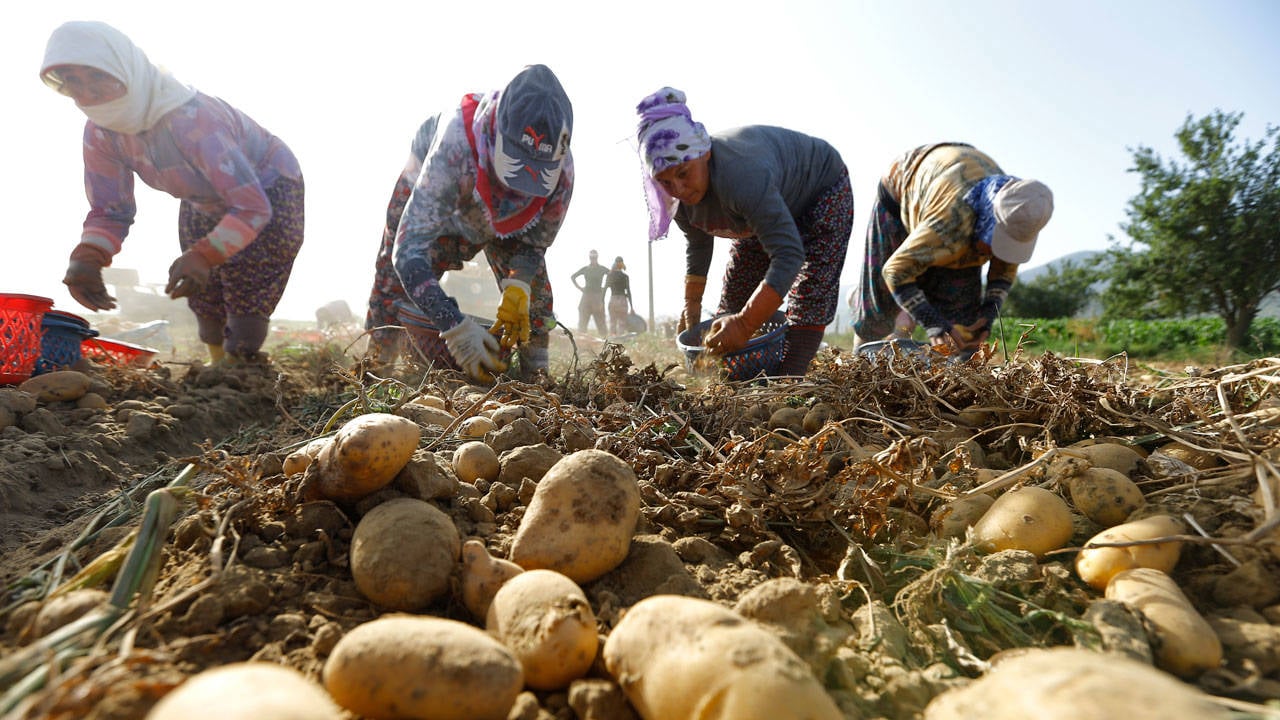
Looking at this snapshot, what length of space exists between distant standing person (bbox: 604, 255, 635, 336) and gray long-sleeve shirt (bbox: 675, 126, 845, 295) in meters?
8.72

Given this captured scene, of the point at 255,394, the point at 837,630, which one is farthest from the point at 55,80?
the point at 837,630

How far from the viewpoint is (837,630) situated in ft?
2.99

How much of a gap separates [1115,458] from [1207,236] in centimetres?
1407

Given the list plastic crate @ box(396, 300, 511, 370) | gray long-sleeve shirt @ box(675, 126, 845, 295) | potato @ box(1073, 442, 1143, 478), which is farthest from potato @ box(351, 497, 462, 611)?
plastic crate @ box(396, 300, 511, 370)

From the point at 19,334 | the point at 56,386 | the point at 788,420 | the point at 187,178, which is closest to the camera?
the point at 788,420

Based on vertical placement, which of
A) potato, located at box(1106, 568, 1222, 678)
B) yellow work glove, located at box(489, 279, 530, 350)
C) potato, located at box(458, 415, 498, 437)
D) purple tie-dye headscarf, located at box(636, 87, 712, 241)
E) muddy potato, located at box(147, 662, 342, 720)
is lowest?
potato, located at box(1106, 568, 1222, 678)

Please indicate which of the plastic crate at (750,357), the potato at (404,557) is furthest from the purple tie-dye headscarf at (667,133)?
the potato at (404,557)

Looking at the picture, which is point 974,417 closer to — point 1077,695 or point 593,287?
point 1077,695

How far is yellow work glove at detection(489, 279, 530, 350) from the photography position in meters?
2.85

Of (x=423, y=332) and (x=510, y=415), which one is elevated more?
(x=423, y=332)

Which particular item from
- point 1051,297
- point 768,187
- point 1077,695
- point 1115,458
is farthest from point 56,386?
point 1051,297

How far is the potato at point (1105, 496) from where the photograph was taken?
3.80 ft

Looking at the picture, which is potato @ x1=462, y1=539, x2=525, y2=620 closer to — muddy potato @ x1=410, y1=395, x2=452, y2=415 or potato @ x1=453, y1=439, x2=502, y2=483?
potato @ x1=453, y1=439, x2=502, y2=483

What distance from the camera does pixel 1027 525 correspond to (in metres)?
1.09
